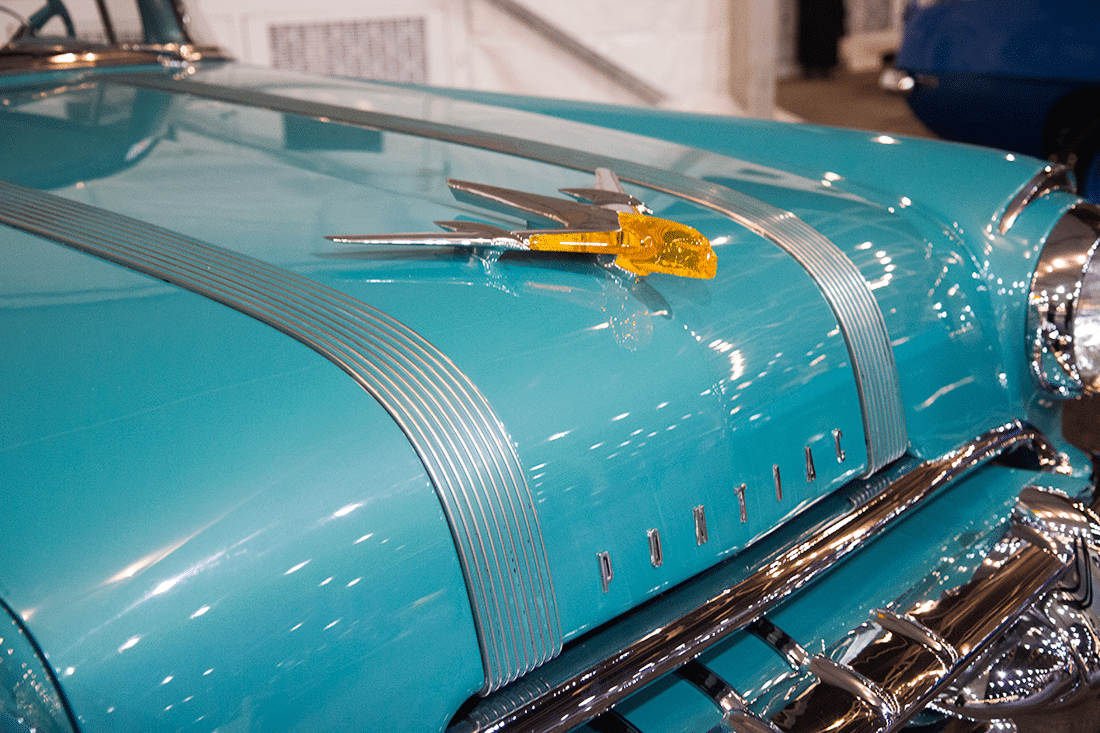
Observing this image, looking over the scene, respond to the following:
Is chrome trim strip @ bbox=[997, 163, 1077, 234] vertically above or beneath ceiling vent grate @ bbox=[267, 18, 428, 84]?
beneath

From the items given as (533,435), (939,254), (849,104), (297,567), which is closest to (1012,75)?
(939,254)

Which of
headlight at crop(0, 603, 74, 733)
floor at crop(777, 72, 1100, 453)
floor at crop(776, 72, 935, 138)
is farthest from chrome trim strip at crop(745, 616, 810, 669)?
floor at crop(776, 72, 935, 138)

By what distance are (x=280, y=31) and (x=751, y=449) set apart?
16.3 feet

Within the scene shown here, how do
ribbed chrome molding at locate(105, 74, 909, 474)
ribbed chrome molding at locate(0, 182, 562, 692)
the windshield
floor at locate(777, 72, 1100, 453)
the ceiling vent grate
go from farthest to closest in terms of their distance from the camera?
floor at locate(777, 72, 1100, 453) → the ceiling vent grate → the windshield → ribbed chrome molding at locate(105, 74, 909, 474) → ribbed chrome molding at locate(0, 182, 562, 692)

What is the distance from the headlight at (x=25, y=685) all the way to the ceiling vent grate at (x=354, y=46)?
4.87 metres

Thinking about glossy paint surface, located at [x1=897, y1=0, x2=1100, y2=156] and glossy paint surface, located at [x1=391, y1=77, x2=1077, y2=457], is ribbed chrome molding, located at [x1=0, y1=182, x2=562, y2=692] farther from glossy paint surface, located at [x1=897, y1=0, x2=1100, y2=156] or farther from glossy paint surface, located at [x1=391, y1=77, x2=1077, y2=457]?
glossy paint surface, located at [x1=897, y1=0, x2=1100, y2=156]

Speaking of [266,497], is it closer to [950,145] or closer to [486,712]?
[486,712]

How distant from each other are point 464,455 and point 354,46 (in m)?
5.06

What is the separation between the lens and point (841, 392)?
3.01ft

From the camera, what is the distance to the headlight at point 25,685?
50 centimetres

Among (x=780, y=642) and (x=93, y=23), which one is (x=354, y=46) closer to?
(x=93, y=23)

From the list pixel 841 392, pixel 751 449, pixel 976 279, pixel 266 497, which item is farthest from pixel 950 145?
pixel 266 497

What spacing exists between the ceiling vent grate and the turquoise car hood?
4300 millimetres

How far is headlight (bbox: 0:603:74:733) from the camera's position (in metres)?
0.50
